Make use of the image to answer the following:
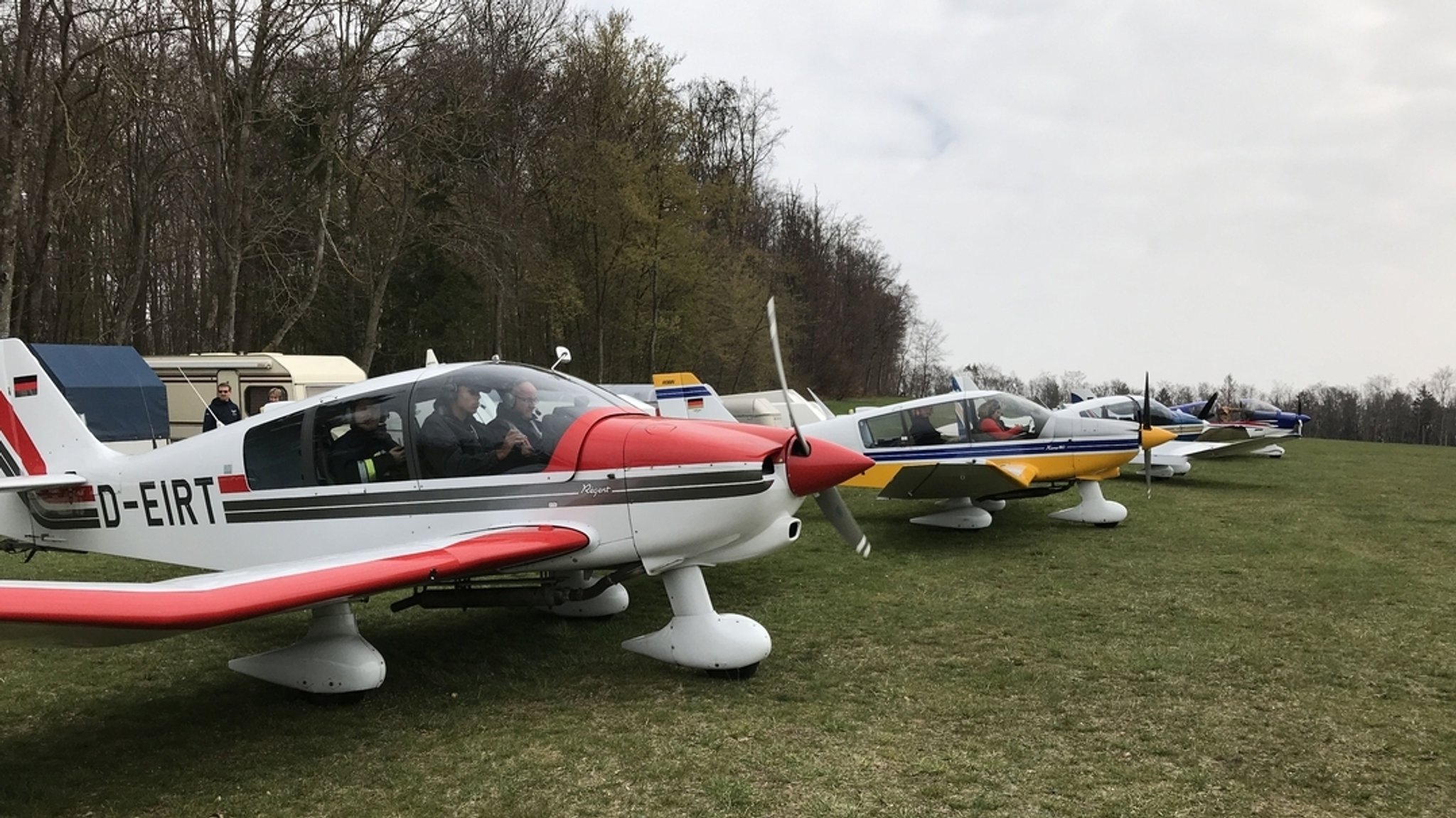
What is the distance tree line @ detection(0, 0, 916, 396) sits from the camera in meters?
16.6

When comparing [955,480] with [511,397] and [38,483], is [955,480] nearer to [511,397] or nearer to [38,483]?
[511,397]

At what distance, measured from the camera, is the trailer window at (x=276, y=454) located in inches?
207

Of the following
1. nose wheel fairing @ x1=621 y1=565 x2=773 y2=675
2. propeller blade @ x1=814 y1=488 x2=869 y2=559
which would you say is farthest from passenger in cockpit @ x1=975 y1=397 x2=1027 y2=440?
nose wheel fairing @ x1=621 y1=565 x2=773 y2=675

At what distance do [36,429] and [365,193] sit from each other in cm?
2180

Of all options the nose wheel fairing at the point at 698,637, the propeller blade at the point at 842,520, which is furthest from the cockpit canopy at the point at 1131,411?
the nose wheel fairing at the point at 698,637

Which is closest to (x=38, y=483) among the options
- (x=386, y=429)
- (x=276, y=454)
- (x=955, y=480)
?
(x=276, y=454)

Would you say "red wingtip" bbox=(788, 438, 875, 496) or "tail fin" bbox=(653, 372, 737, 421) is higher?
"tail fin" bbox=(653, 372, 737, 421)

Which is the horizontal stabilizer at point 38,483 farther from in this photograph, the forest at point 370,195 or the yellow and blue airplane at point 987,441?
the forest at point 370,195

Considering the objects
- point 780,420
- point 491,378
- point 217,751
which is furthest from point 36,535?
point 780,420

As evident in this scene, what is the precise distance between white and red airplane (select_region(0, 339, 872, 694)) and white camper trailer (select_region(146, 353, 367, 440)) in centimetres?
1251

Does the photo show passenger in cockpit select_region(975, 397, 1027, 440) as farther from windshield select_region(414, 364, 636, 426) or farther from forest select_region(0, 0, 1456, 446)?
forest select_region(0, 0, 1456, 446)

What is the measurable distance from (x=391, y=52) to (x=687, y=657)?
21.3 metres

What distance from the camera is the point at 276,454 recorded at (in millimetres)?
5305

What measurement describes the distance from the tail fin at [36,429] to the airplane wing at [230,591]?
8.26 feet
